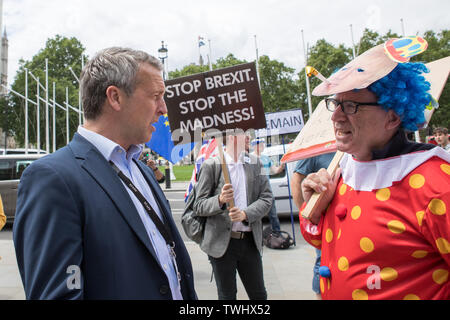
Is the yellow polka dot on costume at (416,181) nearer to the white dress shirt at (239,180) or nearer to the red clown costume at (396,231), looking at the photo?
the red clown costume at (396,231)

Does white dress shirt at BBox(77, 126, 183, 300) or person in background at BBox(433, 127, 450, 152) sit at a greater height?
person in background at BBox(433, 127, 450, 152)

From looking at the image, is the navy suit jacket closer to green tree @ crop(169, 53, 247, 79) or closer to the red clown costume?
the red clown costume

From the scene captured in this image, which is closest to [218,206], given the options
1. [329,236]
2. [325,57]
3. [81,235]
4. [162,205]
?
[162,205]

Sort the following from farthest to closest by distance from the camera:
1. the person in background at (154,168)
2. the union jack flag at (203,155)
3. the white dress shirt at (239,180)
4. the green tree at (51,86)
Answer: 1. the green tree at (51,86)
2. the person in background at (154,168)
3. the union jack flag at (203,155)
4. the white dress shirt at (239,180)

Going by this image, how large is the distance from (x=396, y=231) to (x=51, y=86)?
135 ft

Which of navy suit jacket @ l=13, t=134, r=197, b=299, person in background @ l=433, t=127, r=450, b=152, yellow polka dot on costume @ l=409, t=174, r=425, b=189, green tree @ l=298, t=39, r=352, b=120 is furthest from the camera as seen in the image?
green tree @ l=298, t=39, r=352, b=120

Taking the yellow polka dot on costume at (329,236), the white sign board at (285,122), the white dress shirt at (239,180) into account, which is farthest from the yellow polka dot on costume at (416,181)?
the white sign board at (285,122)

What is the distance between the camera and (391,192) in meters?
1.52

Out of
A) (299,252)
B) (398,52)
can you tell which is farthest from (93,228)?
(299,252)

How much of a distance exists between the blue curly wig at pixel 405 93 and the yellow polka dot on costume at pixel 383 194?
0.34m

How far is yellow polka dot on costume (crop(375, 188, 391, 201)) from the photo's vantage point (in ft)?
5.02

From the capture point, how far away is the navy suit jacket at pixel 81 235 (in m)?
1.21

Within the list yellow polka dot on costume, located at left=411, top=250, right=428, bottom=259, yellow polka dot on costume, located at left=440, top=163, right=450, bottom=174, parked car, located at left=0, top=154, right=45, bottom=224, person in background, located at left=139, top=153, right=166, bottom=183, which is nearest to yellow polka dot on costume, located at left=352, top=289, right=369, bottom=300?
yellow polka dot on costume, located at left=411, top=250, right=428, bottom=259

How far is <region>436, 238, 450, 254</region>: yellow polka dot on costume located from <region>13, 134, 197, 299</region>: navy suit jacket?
105cm
